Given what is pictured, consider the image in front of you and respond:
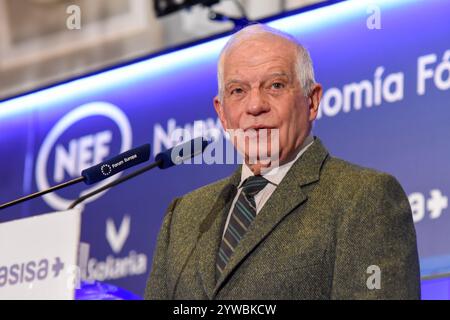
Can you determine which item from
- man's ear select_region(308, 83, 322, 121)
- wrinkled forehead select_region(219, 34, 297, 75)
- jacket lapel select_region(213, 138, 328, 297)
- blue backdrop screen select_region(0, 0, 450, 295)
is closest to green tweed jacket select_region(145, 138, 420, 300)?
jacket lapel select_region(213, 138, 328, 297)

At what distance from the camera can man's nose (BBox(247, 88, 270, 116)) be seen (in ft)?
8.34

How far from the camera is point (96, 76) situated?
4918 millimetres

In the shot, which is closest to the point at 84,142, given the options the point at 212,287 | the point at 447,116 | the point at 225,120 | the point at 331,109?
the point at 331,109

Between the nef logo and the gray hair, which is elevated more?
the gray hair

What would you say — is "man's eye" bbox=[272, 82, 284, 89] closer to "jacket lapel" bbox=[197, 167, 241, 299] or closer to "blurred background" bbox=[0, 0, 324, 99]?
"jacket lapel" bbox=[197, 167, 241, 299]

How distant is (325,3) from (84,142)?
4.67 feet

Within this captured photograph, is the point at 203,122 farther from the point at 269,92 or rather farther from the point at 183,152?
the point at 269,92

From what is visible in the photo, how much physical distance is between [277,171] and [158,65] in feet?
7.43

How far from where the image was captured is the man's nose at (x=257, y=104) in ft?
8.34

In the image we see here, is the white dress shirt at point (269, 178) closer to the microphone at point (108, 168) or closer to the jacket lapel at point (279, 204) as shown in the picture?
the jacket lapel at point (279, 204)

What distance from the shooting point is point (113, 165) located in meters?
2.65

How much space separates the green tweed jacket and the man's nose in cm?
16

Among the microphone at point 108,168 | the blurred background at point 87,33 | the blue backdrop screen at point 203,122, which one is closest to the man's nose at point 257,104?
the microphone at point 108,168
